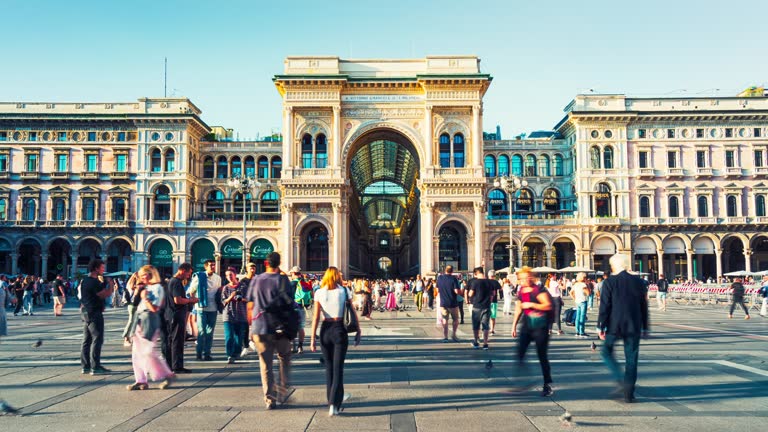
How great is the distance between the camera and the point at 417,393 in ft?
32.3

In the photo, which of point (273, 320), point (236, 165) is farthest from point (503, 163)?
point (273, 320)

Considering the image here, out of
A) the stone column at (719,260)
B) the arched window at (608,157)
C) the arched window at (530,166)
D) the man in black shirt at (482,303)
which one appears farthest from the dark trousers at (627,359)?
the arched window at (530,166)

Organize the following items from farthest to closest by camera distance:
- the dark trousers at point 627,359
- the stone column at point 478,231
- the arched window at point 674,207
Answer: the arched window at point 674,207
the stone column at point 478,231
the dark trousers at point 627,359

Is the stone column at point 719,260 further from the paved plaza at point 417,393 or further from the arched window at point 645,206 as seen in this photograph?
the paved plaza at point 417,393

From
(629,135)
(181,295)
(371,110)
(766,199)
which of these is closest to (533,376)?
(181,295)

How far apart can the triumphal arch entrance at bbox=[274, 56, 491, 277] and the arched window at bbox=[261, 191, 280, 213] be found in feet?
35.9

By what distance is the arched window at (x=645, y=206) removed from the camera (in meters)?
62.6

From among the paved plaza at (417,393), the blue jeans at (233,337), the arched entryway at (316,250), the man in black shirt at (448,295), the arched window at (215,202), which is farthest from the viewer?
the arched window at (215,202)

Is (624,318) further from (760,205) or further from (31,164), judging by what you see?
(31,164)

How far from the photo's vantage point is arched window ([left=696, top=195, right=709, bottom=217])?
205 ft

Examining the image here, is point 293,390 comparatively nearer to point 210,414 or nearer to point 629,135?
point 210,414

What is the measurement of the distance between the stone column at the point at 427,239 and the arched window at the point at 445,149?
420cm

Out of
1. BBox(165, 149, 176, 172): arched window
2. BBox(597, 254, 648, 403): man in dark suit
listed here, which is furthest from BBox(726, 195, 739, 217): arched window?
BBox(597, 254, 648, 403): man in dark suit

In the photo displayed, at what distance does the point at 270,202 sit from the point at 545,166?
96.2 ft
